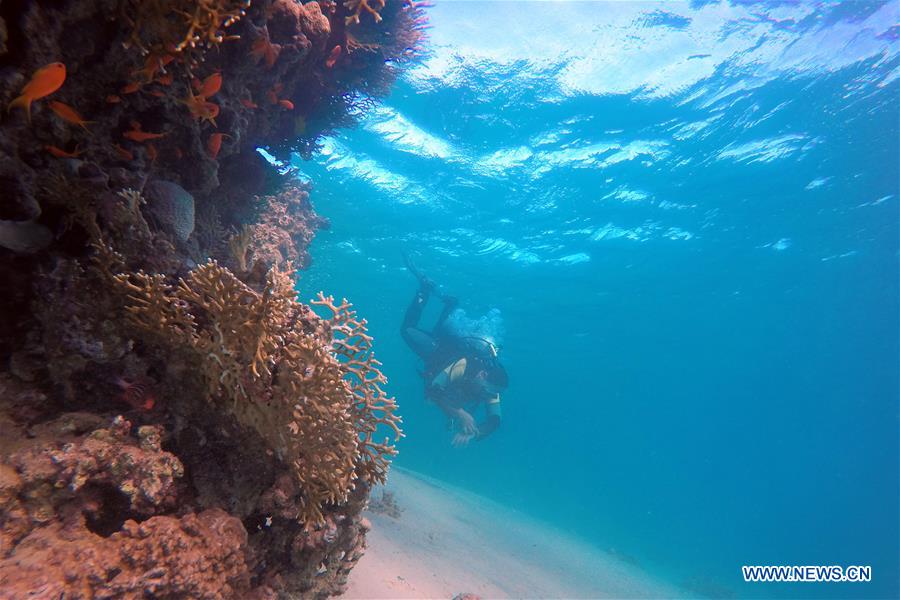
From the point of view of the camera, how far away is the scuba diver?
45.5ft

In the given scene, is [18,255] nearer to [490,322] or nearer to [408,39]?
[408,39]

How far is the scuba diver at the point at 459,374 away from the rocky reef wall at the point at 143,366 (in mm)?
10448

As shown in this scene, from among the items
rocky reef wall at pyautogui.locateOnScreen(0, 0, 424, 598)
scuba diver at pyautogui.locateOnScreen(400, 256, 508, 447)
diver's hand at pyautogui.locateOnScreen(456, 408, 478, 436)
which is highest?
scuba diver at pyautogui.locateOnScreen(400, 256, 508, 447)

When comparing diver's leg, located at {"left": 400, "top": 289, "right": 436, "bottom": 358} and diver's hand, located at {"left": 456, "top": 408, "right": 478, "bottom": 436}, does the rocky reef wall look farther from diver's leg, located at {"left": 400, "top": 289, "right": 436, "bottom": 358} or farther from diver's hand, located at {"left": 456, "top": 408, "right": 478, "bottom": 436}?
diver's leg, located at {"left": 400, "top": 289, "right": 436, "bottom": 358}

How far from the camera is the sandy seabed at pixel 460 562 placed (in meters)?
5.95

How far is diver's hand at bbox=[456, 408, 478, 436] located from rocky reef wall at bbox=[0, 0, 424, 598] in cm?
1017

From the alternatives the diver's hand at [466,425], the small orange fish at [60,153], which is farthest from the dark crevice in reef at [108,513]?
the diver's hand at [466,425]

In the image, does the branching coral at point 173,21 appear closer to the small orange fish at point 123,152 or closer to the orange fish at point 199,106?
the orange fish at point 199,106

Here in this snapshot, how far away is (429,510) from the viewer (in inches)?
500

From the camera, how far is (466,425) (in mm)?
13609

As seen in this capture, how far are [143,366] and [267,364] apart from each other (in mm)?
908

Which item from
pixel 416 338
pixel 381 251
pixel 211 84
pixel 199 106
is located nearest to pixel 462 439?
pixel 416 338

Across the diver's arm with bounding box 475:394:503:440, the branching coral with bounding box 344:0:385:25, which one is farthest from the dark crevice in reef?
the diver's arm with bounding box 475:394:503:440

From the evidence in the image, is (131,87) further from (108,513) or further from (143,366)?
(108,513)
